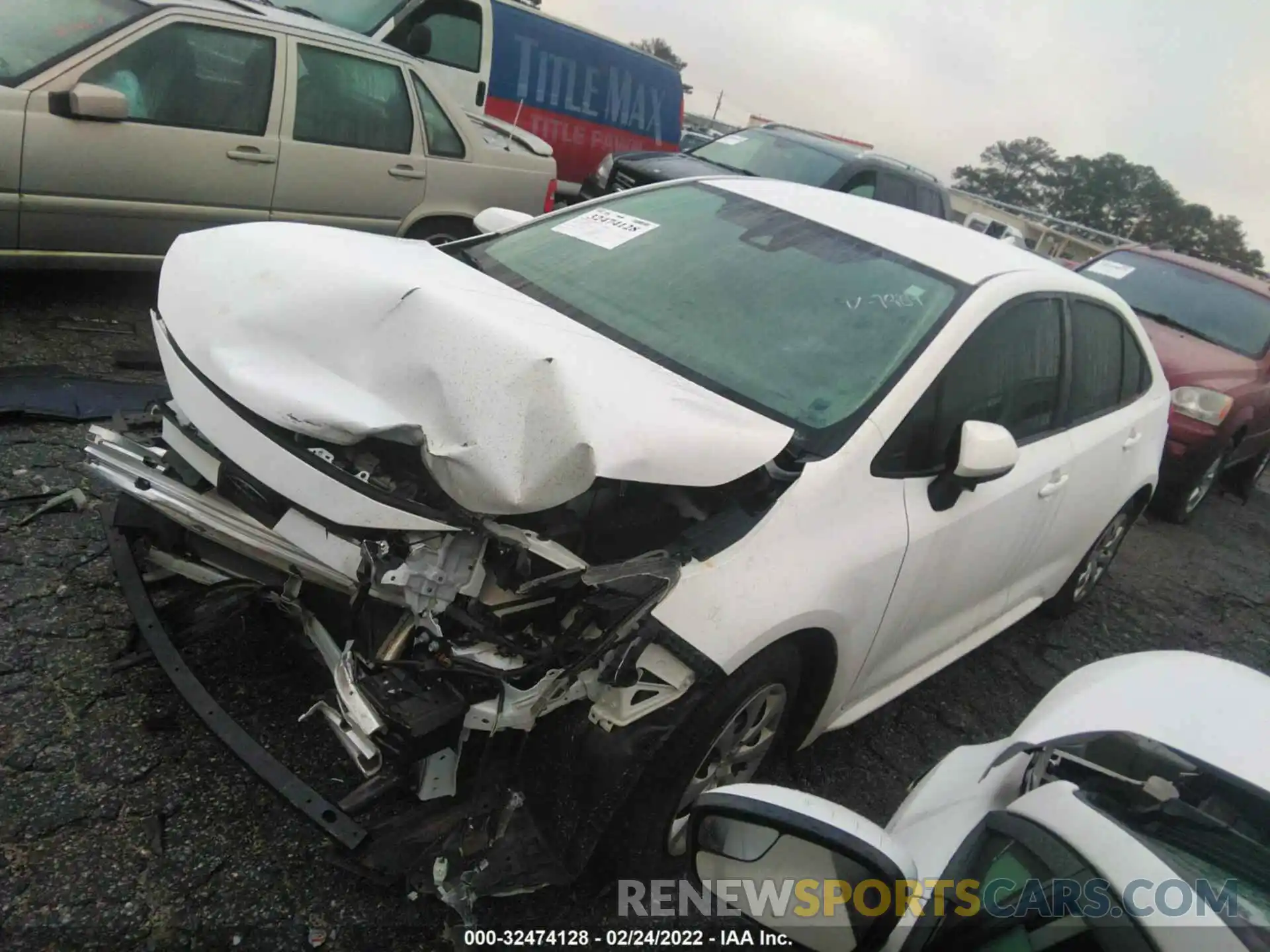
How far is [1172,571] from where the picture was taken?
5793 millimetres

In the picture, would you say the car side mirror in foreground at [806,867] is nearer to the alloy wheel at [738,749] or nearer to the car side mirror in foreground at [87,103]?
the alloy wheel at [738,749]

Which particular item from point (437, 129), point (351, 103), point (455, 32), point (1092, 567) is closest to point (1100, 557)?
point (1092, 567)

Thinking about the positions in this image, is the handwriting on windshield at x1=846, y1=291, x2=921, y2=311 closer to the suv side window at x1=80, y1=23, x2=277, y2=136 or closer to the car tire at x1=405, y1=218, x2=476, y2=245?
the car tire at x1=405, y1=218, x2=476, y2=245

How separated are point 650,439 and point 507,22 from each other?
8.33m

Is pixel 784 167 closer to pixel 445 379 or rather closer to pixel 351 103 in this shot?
pixel 351 103

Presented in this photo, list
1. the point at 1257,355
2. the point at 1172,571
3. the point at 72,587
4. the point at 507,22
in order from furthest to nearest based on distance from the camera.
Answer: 1. the point at 507,22
2. the point at 1257,355
3. the point at 1172,571
4. the point at 72,587

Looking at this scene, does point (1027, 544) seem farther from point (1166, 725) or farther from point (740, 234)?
point (740, 234)

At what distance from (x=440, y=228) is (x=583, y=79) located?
15.7 feet

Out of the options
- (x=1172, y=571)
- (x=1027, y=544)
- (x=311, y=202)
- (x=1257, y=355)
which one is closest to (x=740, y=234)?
(x=1027, y=544)

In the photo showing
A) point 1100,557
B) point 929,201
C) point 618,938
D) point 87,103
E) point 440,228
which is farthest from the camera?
point 929,201

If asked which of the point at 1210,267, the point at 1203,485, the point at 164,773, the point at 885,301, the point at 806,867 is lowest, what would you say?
the point at 164,773

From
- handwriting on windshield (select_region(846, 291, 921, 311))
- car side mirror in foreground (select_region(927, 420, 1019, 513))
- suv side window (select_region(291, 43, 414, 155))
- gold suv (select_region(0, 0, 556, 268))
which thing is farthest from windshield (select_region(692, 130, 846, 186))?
car side mirror in foreground (select_region(927, 420, 1019, 513))

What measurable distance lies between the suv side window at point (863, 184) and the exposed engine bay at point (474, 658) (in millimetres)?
6952

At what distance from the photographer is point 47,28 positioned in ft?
14.1
